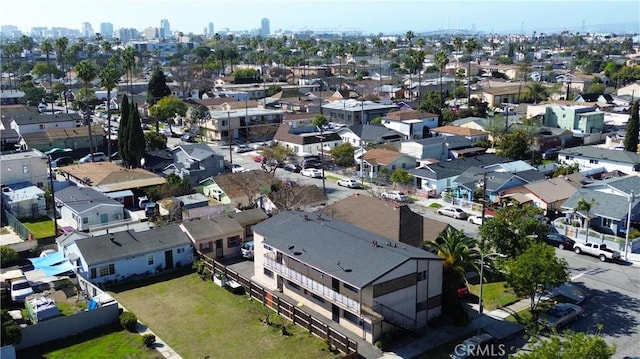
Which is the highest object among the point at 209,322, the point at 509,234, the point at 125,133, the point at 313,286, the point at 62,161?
the point at 125,133

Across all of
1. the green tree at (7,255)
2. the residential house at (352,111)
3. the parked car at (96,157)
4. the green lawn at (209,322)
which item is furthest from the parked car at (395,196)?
the parked car at (96,157)

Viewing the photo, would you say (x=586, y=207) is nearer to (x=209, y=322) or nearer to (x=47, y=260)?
(x=209, y=322)

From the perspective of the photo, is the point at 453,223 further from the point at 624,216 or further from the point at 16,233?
the point at 16,233

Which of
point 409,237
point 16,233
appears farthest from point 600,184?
point 16,233

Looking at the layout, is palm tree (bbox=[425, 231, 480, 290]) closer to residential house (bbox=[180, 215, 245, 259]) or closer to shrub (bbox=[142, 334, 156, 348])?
residential house (bbox=[180, 215, 245, 259])

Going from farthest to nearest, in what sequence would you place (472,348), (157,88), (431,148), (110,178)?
1. (157,88)
2. (431,148)
3. (110,178)
4. (472,348)

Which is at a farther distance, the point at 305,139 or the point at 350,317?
the point at 305,139

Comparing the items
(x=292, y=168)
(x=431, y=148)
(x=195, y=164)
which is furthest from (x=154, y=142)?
(x=431, y=148)
